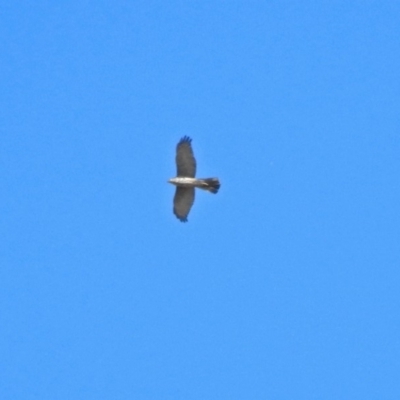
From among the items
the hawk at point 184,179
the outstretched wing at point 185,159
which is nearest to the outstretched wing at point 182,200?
the hawk at point 184,179

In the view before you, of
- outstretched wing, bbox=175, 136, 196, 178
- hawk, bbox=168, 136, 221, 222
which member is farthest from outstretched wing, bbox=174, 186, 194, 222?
outstretched wing, bbox=175, 136, 196, 178

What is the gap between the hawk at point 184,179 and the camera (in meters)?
39.9

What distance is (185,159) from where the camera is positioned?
132 ft

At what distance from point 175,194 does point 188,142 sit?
2162 mm

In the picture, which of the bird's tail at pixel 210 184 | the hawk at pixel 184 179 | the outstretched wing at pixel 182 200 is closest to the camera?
the bird's tail at pixel 210 184

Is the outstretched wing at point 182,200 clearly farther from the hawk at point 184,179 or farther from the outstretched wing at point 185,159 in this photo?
the outstretched wing at point 185,159

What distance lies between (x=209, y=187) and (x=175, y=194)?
5.61ft

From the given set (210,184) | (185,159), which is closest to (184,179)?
(185,159)

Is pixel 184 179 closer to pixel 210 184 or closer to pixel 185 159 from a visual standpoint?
pixel 185 159

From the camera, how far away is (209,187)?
39.2 m

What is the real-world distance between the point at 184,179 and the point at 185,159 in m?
0.83

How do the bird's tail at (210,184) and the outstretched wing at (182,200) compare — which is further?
the outstretched wing at (182,200)

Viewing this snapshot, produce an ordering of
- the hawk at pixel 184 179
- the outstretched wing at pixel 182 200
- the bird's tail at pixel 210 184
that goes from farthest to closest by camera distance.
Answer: the outstretched wing at pixel 182 200
the hawk at pixel 184 179
the bird's tail at pixel 210 184

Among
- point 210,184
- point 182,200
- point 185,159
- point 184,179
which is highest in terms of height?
point 185,159
